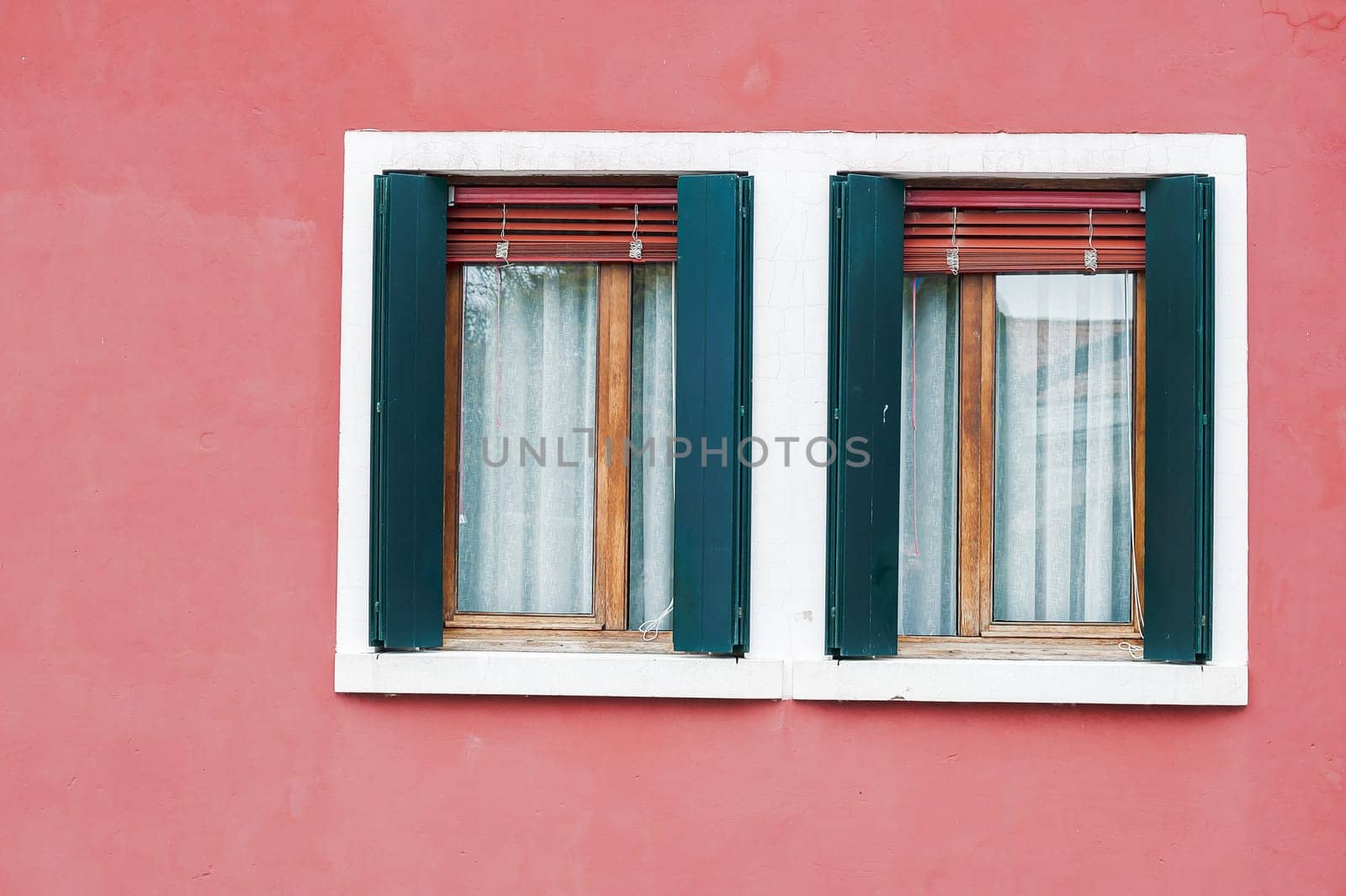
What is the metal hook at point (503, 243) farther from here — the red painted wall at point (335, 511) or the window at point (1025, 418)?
the window at point (1025, 418)

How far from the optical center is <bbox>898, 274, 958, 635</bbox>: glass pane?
3412 mm

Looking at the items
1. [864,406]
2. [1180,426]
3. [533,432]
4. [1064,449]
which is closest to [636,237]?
[533,432]

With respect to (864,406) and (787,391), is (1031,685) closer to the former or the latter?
(864,406)

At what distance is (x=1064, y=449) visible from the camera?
3412mm

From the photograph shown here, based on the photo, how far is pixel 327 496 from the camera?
330cm

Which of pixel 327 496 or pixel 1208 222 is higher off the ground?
pixel 1208 222

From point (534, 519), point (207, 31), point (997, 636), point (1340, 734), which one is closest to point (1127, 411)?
point (997, 636)

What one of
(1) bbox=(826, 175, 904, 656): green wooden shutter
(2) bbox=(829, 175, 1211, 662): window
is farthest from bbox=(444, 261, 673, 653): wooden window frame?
(2) bbox=(829, 175, 1211, 662): window

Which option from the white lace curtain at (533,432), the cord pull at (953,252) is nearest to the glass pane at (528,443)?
the white lace curtain at (533,432)

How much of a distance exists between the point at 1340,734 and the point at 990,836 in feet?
3.77

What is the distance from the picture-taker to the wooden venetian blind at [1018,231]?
10.9 feet

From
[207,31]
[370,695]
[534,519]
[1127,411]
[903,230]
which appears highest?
[207,31]

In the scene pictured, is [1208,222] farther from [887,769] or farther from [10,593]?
[10,593]

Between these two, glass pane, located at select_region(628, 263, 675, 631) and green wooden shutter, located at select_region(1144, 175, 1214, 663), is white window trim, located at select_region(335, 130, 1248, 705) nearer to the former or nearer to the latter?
green wooden shutter, located at select_region(1144, 175, 1214, 663)
